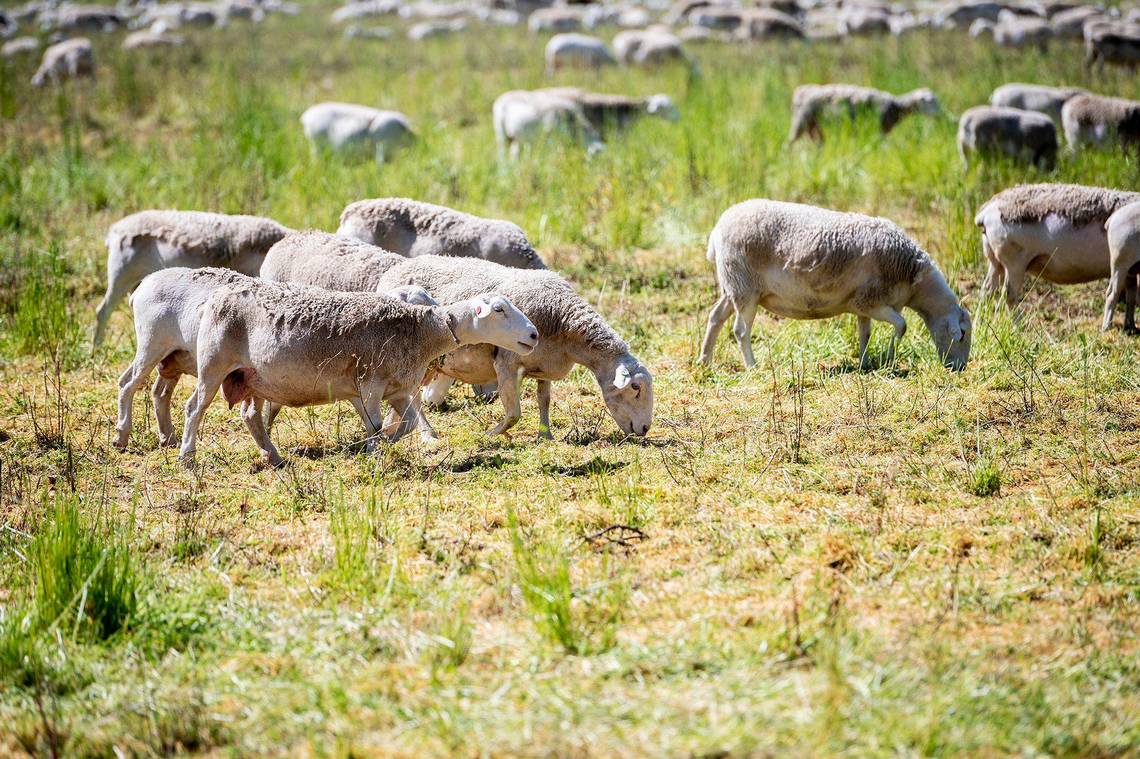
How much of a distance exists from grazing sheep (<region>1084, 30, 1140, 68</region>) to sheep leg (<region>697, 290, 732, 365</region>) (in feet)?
52.0

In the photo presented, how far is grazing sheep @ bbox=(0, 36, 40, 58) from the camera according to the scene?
2883 cm

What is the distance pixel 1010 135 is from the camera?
14.3m

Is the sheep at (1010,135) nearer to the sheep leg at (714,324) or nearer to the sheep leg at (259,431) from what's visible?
the sheep leg at (714,324)

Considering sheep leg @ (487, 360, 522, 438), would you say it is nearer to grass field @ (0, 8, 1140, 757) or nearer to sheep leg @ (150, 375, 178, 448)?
grass field @ (0, 8, 1140, 757)

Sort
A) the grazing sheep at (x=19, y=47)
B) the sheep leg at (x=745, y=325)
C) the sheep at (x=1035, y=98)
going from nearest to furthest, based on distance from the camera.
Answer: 1. the sheep leg at (x=745, y=325)
2. the sheep at (x=1035, y=98)
3. the grazing sheep at (x=19, y=47)

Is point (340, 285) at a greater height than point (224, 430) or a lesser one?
greater

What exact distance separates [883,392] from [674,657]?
4.22 meters

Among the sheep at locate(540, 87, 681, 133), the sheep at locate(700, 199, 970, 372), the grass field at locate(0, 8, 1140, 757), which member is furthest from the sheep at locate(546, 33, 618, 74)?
the sheep at locate(700, 199, 970, 372)

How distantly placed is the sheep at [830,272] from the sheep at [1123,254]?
5.41 ft

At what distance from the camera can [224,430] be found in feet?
28.5

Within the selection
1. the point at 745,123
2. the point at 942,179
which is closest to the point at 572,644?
the point at 942,179

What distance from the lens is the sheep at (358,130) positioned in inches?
651

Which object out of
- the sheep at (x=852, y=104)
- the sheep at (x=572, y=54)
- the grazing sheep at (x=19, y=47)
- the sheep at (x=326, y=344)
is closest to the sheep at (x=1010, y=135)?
the sheep at (x=852, y=104)

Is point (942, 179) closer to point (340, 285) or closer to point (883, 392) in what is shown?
point (883, 392)
